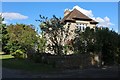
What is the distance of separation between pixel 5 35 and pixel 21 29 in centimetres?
411

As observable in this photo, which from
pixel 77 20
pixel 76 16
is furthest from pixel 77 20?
pixel 76 16

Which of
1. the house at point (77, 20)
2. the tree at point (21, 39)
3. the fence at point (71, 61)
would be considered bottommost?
the fence at point (71, 61)

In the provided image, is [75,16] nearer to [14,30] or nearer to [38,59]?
[14,30]

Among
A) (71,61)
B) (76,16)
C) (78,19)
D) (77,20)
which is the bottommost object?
(71,61)

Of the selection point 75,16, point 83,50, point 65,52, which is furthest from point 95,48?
point 75,16

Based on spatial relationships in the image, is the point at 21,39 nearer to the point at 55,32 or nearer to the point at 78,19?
the point at 78,19

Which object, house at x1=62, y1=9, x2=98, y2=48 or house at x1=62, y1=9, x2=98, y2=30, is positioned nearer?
house at x1=62, y1=9, x2=98, y2=48

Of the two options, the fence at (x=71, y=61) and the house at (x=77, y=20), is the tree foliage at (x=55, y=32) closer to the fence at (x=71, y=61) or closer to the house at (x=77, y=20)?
the fence at (x=71, y=61)

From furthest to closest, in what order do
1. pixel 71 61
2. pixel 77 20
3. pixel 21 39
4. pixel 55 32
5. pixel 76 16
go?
pixel 77 20 < pixel 76 16 < pixel 21 39 < pixel 55 32 < pixel 71 61

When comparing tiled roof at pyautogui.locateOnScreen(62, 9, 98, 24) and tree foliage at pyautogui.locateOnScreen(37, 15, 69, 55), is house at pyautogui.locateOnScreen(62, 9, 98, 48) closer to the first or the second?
tiled roof at pyautogui.locateOnScreen(62, 9, 98, 24)

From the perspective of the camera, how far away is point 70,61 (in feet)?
84.7

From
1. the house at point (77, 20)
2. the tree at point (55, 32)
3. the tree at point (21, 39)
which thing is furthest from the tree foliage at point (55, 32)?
the house at point (77, 20)

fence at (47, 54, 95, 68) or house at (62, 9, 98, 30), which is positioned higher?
house at (62, 9, 98, 30)

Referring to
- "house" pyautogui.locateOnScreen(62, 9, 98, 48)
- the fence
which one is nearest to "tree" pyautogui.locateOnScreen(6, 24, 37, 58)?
"house" pyautogui.locateOnScreen(62, 9, 98, 48)
